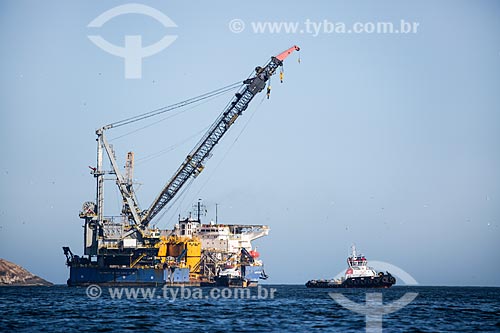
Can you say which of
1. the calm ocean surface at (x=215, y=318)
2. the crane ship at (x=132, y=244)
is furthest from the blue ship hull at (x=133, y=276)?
the calm ocean surface at (x=215, y=318)

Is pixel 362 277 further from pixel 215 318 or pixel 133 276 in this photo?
pixel 215 318

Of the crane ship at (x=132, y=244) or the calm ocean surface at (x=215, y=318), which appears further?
the crane ship at (x=132, y=244)

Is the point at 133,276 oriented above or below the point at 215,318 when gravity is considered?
above

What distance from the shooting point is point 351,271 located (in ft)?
486

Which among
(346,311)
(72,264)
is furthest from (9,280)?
(346,311)

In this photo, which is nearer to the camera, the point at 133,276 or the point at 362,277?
the point at 133,276

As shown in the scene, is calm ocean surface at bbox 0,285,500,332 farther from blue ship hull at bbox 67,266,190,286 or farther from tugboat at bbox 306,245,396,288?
tugboat at bbox 306,245,396,288

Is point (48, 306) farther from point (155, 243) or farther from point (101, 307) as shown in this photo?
point (155, 243)

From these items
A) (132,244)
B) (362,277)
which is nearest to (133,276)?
(132,244)

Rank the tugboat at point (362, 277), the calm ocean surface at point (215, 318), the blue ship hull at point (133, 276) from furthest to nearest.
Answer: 1. the tugboat at point (362, 277)
2. the blue ship hull at point (133, 276)
3. the calm ocean surface at point (215, 318)

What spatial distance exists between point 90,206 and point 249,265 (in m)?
29.6

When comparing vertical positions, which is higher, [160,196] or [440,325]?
[160,196]

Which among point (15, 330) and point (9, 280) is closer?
point (15, 330)

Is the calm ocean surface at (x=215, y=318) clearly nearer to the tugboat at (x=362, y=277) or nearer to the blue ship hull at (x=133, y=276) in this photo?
the blue ship hull at (x=133, y=276)
